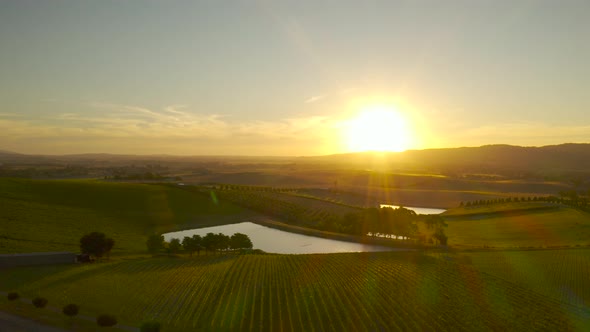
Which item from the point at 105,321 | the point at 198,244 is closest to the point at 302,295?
the point at 105,321

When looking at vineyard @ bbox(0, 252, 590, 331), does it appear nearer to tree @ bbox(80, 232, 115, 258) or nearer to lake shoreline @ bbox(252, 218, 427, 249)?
tree @ bbox(80, 232, 115, 258)

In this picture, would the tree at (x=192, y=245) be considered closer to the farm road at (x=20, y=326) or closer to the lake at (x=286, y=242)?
the lake at (x=286, y=242)

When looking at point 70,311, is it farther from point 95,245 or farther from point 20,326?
point 95,245

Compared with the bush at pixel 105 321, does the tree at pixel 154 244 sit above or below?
below

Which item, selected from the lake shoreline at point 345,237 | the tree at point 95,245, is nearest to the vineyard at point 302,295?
the tree at point 95,245

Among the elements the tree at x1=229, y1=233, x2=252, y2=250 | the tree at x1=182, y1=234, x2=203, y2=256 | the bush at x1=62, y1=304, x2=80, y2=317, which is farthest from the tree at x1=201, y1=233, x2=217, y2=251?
the bush at x1=62, y1=304, x2=80, y2=317

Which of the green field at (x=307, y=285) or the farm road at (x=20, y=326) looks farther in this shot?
the green field at (x=307, y=285)
